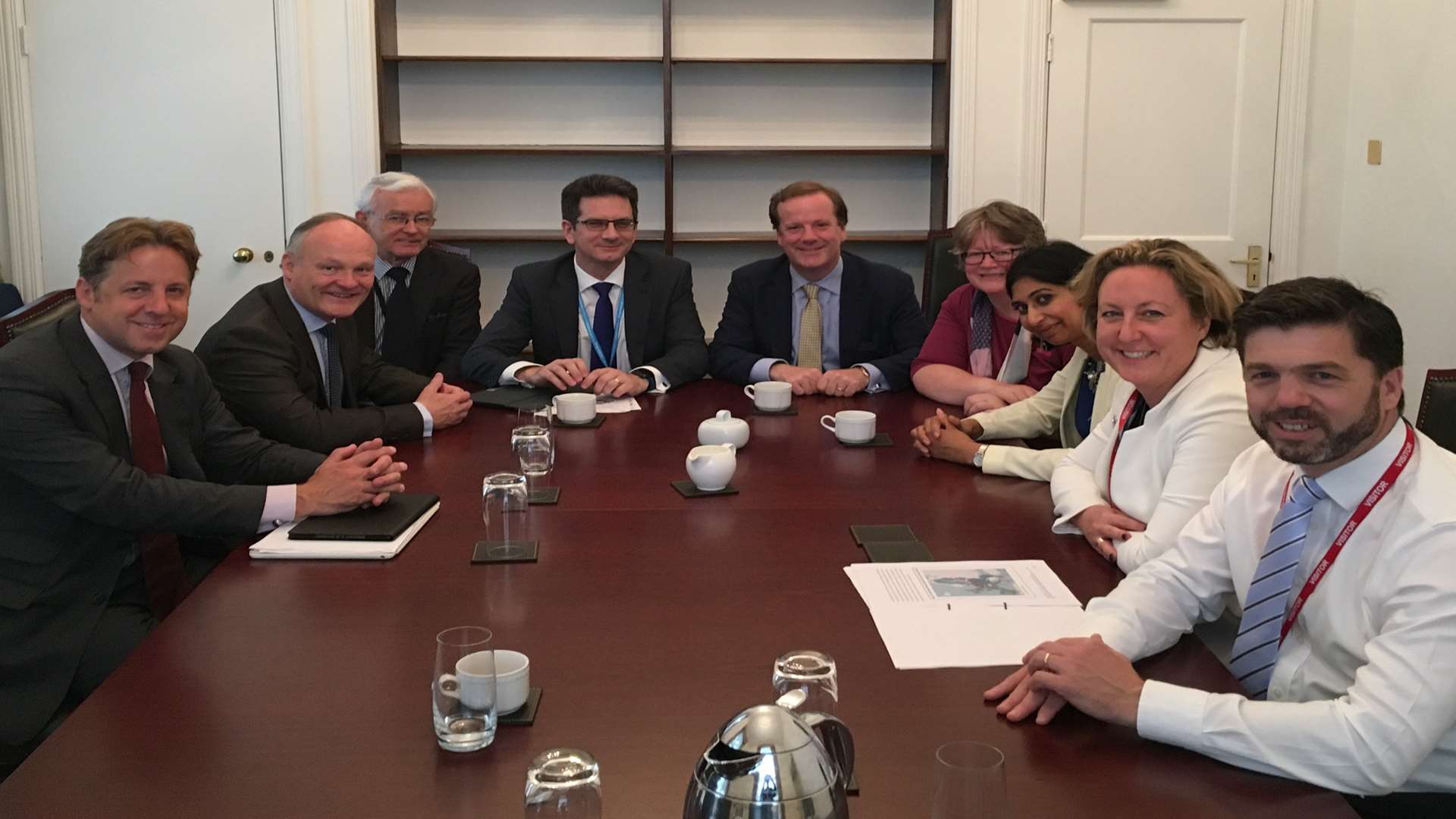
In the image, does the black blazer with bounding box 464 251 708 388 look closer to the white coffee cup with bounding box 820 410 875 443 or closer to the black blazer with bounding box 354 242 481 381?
the black blazer with bounding box 354 242 481 381

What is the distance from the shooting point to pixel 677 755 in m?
1.25

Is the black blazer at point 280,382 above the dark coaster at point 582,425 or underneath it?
above

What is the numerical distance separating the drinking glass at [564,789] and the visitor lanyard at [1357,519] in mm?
932

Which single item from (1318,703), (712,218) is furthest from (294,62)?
(1318,703)

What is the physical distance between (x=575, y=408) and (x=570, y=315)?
0.99m

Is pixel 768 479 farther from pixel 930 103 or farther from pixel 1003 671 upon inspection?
pixel 930 103

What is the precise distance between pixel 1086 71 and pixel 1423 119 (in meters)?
1.21

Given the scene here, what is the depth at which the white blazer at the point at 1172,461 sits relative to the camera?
6.30 feet

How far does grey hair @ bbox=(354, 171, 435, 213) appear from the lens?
4117 millimetres

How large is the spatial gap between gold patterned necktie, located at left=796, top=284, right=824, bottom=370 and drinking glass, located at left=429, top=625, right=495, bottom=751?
9.31 ft

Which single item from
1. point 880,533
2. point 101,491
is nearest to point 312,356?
point 101,491

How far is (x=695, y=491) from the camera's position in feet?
7.59

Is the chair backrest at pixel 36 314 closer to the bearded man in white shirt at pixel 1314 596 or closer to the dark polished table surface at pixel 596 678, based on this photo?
the dark polished table surface at pixel 596 678

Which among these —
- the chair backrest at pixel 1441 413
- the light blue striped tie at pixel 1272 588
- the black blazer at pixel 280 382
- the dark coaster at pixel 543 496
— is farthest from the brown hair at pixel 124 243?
the chair backrest at pixel 1441 413
